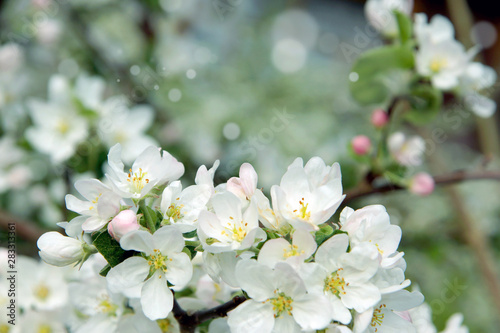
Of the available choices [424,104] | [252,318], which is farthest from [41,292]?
[424,104]

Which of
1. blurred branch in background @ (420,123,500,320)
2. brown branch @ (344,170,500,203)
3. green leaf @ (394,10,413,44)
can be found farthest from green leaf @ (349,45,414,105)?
blurred branch in background @ (420,123,500,320)

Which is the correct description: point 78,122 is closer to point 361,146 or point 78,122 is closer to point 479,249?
point 361,146


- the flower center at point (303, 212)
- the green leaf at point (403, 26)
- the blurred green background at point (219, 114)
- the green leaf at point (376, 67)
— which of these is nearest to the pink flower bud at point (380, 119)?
the green leaf at point (376, 67)

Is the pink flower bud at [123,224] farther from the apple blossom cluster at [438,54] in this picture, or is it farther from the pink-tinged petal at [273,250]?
the apple blossom cluster at [438,54]

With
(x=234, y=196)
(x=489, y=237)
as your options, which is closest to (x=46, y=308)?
(x=234, y=196)

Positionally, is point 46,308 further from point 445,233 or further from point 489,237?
point 489,237

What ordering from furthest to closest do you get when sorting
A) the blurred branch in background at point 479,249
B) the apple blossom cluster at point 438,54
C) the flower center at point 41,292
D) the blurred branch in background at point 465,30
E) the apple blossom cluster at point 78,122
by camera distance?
the blurred branch in background at point 465,30
the blurred branch in background at point 479,249
the apple blossom cluster at point 78,122
the apple blossom cluster at point 438,54
the flower center at point 41,292
